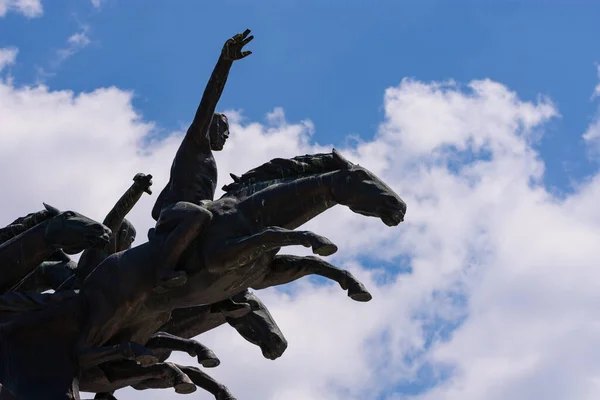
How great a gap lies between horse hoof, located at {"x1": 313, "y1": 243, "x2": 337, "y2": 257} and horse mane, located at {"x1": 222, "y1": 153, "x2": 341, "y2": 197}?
1.44 meters

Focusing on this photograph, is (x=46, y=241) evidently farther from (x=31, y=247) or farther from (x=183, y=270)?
(x=183, y=270)

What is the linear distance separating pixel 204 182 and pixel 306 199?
1.41 m

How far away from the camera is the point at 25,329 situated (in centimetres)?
1346

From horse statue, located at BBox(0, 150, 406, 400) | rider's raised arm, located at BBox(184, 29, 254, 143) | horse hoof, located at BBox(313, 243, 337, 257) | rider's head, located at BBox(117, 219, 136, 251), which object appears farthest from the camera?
rider's head, located at BBox(117, 219, 136, 251)

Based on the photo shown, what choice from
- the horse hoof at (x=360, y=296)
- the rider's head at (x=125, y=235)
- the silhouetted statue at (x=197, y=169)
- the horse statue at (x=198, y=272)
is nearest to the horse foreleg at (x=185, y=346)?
the horse statue at (x=198, y=272)

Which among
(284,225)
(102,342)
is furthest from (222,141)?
(102,342)

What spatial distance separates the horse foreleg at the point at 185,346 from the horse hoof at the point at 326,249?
248cm

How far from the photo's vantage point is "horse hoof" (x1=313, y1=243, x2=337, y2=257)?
1166cm

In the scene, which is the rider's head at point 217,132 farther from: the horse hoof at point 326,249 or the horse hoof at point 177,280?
the horse hoof at point 326,249

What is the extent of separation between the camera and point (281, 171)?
13.2m

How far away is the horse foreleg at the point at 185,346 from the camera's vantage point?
44.4ft

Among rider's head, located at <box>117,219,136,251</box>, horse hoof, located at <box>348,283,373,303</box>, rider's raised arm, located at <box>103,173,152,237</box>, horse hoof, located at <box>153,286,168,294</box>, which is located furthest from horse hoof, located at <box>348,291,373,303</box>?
rider's head, located at <box>117,219,136,251</box>

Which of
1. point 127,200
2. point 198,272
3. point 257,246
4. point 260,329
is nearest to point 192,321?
point 260,329

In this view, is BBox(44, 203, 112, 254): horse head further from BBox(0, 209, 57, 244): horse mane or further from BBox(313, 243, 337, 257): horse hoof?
BBox(313, 243, 337, 257): horse hoof
